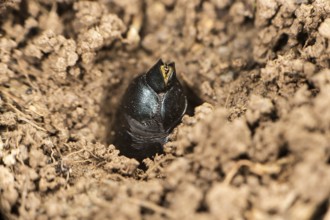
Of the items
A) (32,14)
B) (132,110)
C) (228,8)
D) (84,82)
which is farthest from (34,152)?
(228,8)

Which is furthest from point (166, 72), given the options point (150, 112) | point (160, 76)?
point (150, 112)

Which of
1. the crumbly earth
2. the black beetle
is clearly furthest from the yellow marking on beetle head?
the crumbly earth

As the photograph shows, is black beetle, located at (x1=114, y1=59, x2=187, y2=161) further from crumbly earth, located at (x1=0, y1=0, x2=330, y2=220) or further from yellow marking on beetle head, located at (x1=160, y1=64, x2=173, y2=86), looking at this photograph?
crumbly earth, located at (x1=0, y1=0, x2=330, y2=220)

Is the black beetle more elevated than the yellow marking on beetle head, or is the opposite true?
the yellow marking on beetle head

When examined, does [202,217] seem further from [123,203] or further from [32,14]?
[32,14]

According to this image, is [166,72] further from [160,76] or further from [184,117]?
[184,117]

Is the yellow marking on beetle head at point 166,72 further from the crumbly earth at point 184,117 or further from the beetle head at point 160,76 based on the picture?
the crumbly earth at point 184,117

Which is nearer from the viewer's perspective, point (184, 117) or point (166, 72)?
point (184, 117)

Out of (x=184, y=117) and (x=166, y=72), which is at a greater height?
(x=166, y=72)

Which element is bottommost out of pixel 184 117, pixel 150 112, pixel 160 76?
pixel 184 117
